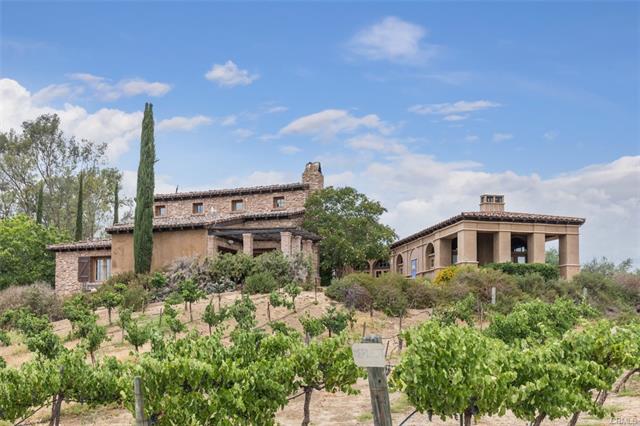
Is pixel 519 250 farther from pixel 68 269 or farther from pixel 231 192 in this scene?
pixel 68 269

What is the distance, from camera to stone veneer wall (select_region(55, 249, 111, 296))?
116 ft

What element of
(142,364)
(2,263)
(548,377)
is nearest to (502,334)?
(548,377)

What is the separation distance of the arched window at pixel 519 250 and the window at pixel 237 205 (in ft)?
50.7

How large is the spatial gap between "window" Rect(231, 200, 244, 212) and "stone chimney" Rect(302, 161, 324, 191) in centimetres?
388

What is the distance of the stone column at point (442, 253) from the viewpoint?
34906 millimetres

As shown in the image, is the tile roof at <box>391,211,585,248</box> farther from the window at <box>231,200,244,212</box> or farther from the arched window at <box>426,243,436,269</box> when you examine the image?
the window at <box>231,200,244,212</box>

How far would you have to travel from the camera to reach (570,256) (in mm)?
32312

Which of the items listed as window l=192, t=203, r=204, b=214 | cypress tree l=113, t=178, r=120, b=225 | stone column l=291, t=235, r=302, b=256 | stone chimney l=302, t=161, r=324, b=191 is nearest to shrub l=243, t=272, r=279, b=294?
stone column l=291, t=235, r=302, b=256

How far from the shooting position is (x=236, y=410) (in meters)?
9.10

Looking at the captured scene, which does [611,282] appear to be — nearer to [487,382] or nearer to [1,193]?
[487,382]

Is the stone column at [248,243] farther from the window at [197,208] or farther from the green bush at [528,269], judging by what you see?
the green bush at [528,269]

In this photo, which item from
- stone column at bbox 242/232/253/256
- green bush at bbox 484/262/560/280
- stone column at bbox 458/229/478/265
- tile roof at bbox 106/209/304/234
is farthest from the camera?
tile roof at bbox 106/209/304/234

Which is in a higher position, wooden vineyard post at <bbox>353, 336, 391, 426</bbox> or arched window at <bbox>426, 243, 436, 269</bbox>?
arched window at <bbox>426, 243, 436, 269</bbox>

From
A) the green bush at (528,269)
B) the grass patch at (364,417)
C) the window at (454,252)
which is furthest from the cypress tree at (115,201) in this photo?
the grass patch at (364,417)
